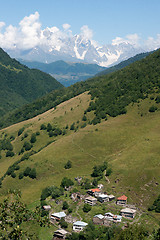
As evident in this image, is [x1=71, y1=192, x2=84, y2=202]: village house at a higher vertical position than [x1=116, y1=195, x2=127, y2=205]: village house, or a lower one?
higher

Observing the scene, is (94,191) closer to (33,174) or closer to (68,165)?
(68,165)

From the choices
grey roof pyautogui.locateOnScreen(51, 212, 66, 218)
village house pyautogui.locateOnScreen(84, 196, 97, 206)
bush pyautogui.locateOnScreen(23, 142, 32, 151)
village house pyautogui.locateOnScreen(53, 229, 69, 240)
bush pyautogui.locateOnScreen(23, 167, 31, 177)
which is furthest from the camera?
bush pyautogui.locateOnScreen(23, 142, 32, 151)

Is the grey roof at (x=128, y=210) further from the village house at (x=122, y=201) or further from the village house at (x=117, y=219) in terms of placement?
the village house at (x=122, y=201)

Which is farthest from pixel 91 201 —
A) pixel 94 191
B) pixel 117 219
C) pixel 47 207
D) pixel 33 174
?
pixel 33 174

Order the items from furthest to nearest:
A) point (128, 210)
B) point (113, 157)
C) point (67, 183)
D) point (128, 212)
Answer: point (113, 157) → point (67, 183) → point (128, 210) → point (128, 212)

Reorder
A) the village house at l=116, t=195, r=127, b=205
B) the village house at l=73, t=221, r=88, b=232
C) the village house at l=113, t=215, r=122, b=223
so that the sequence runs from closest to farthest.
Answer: the village house at l=73, t=221, r=88, b=232 → the village house at l=113, t=215, r=122, b=223 → the village house at l=116, t=195, r=127, b=205

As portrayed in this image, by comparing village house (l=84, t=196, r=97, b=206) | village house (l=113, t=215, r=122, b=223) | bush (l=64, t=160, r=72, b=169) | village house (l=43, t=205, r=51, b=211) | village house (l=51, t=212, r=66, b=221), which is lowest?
village house (l=113, t=215, r=122, b=223)

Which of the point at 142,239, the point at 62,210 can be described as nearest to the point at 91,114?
the point at 62,210

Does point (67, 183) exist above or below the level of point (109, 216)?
above

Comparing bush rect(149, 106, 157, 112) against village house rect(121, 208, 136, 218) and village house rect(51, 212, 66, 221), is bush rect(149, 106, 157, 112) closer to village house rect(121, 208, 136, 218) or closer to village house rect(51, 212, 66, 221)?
village house rect(121, 208, 136, 218)

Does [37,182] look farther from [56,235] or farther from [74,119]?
[74,119]

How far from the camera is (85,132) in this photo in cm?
15425

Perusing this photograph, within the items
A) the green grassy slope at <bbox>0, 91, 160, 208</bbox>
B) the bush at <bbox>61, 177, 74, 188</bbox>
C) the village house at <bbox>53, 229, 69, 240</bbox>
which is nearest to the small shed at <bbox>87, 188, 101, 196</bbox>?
the green grassy slope at <bbox>0, 91, 160, 208</bbox>

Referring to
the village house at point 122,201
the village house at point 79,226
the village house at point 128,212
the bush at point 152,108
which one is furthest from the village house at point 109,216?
the bush at point 152,108
